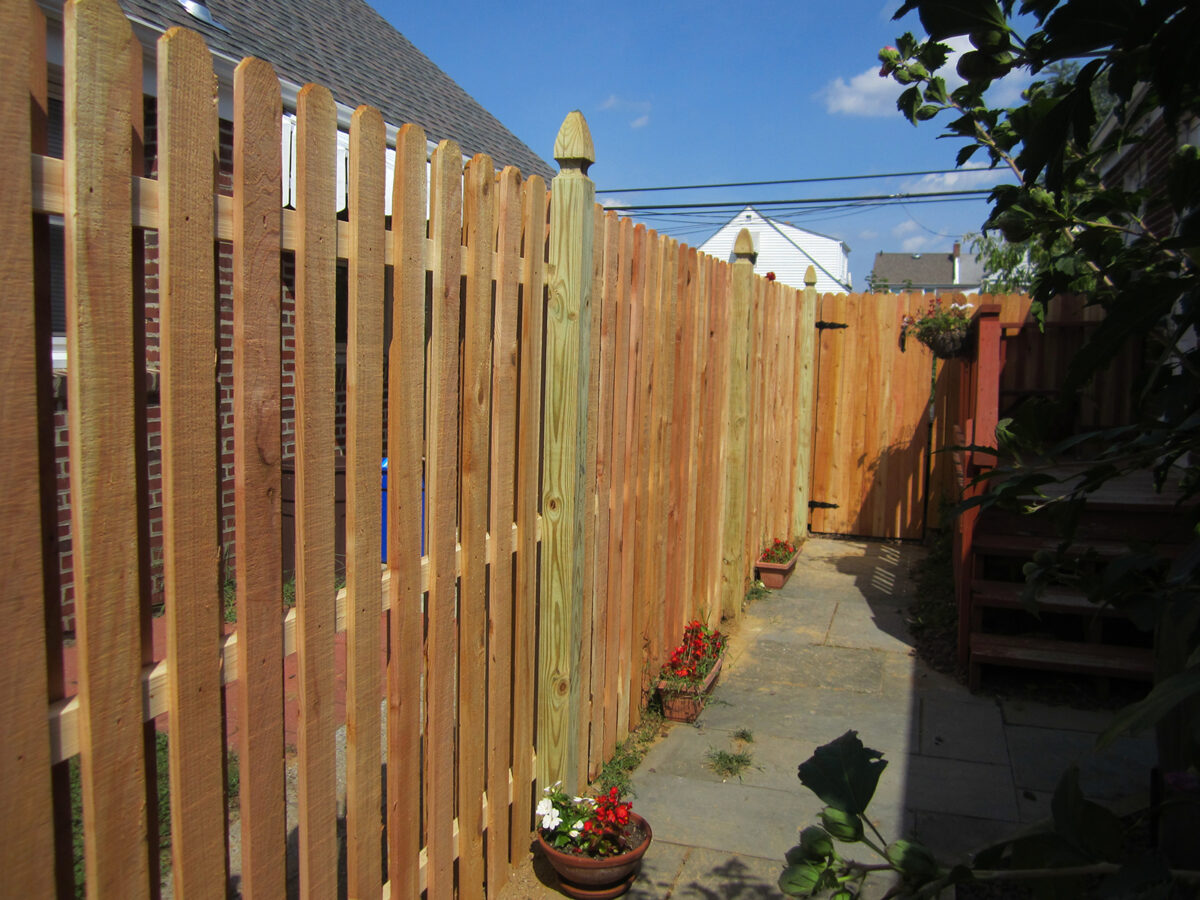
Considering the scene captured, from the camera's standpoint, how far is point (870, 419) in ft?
27.0

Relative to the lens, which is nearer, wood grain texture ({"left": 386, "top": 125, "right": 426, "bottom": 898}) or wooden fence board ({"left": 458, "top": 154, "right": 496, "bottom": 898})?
wood grain texture ({"left": 386, "top": 125, "right": 426, "bottom": 898})

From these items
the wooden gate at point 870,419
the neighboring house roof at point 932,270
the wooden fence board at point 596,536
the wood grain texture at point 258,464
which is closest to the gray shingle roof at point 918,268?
the neighboring house roof at point 932,270

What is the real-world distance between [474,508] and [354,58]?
7.15 metres

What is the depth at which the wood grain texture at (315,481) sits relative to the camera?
71.5 inches

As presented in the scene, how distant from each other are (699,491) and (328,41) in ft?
18.9

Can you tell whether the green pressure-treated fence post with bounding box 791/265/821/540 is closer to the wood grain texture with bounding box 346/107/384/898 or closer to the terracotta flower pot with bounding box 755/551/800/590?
the terracotta flower pot with bounding box 755/551/800/590

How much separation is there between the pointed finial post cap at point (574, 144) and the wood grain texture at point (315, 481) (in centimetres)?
137

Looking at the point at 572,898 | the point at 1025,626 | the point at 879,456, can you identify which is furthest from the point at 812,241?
the point at 572,898

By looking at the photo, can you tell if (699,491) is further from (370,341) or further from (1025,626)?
(370,341)

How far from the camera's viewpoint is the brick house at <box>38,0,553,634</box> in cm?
422

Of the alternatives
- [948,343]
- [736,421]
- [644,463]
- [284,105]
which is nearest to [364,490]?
[644,463]

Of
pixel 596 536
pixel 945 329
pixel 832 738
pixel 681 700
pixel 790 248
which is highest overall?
pixel 790 248

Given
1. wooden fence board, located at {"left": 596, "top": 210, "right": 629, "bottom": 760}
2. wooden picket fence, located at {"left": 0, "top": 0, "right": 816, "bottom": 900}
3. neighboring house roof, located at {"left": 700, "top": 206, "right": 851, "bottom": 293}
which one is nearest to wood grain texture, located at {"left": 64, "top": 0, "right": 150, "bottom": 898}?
wooden picket fence, located at {"left": 0, "top": 0, "right": 816, "bottom": 900}

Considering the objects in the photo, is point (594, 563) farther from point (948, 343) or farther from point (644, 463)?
point (948, 343)
